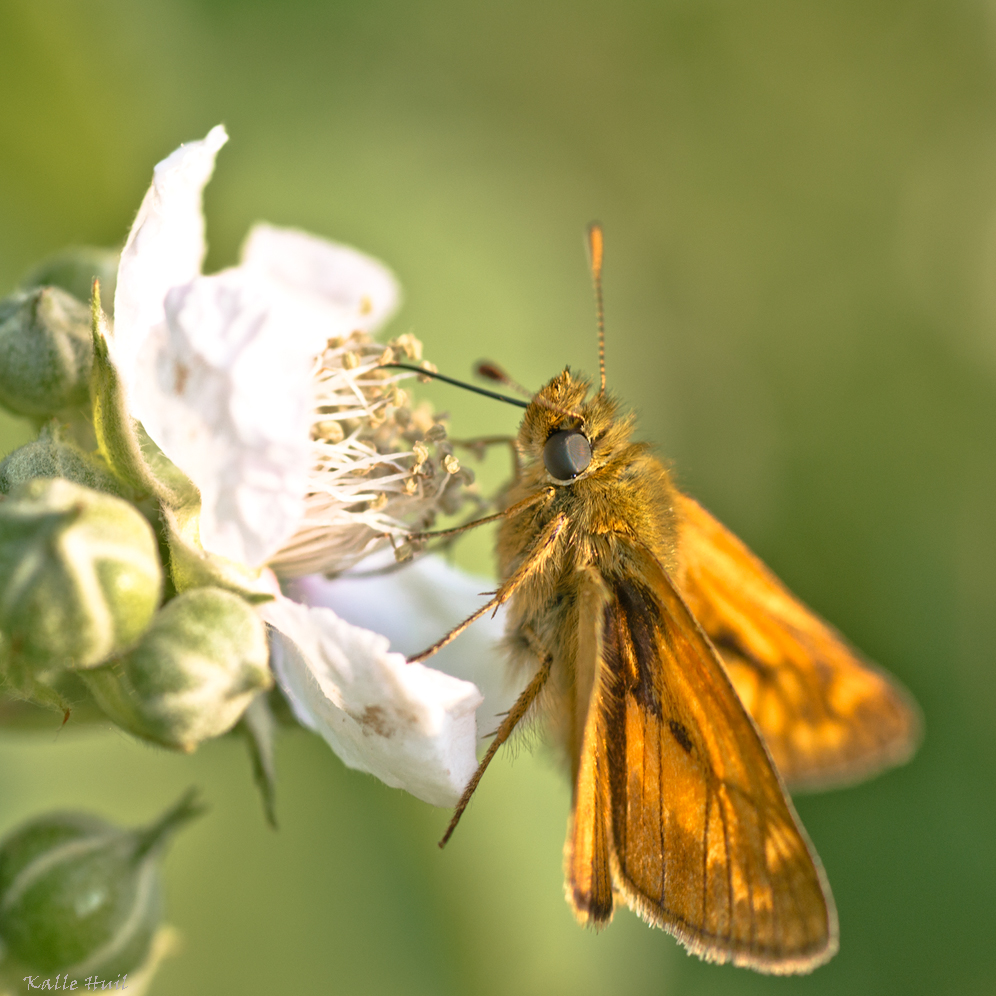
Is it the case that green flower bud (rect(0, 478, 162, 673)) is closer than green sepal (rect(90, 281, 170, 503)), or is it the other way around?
green flower bud (rect(0, 478, 162, 673))

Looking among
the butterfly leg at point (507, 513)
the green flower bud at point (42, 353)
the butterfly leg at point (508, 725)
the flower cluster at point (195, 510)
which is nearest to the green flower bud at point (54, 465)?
the flower cluster at point (195, 510)

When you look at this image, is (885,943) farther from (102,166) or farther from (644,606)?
(102,166)

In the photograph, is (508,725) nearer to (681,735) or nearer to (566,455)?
(681,735)

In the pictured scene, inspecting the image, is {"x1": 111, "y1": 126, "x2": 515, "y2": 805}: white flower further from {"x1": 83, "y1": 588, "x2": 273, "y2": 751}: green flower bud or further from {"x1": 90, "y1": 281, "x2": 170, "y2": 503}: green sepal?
{"x1": 83, "y1": 588, "x2": 273, "y2": 751}: green flower bud

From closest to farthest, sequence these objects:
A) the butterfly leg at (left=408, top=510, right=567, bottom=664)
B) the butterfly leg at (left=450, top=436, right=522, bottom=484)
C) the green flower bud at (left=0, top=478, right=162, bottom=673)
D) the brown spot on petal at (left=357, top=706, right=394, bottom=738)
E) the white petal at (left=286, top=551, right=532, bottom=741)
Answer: the green flower bud at (left=0, top=478, right=162, bottom=673) < the brown spot on petal at (left=357, top=706, right=394, bottom=738) < the butterfly leg at (left=408, top=510, right=567, bottom=664) < the white petal at (left=286, top=551, right=532, bottom=741) < the butterfly leg at (left=450, top=436, right=522, bottom=484)

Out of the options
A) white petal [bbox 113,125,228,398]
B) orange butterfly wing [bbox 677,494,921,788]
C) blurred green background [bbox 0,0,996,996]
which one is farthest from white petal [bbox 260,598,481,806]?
blurred green background [bbox 0,0,996,996]

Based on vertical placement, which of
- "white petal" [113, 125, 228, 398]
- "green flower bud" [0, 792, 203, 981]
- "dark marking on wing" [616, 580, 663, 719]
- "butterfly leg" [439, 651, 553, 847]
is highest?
"white petal" [113, 125, 228, 398]
